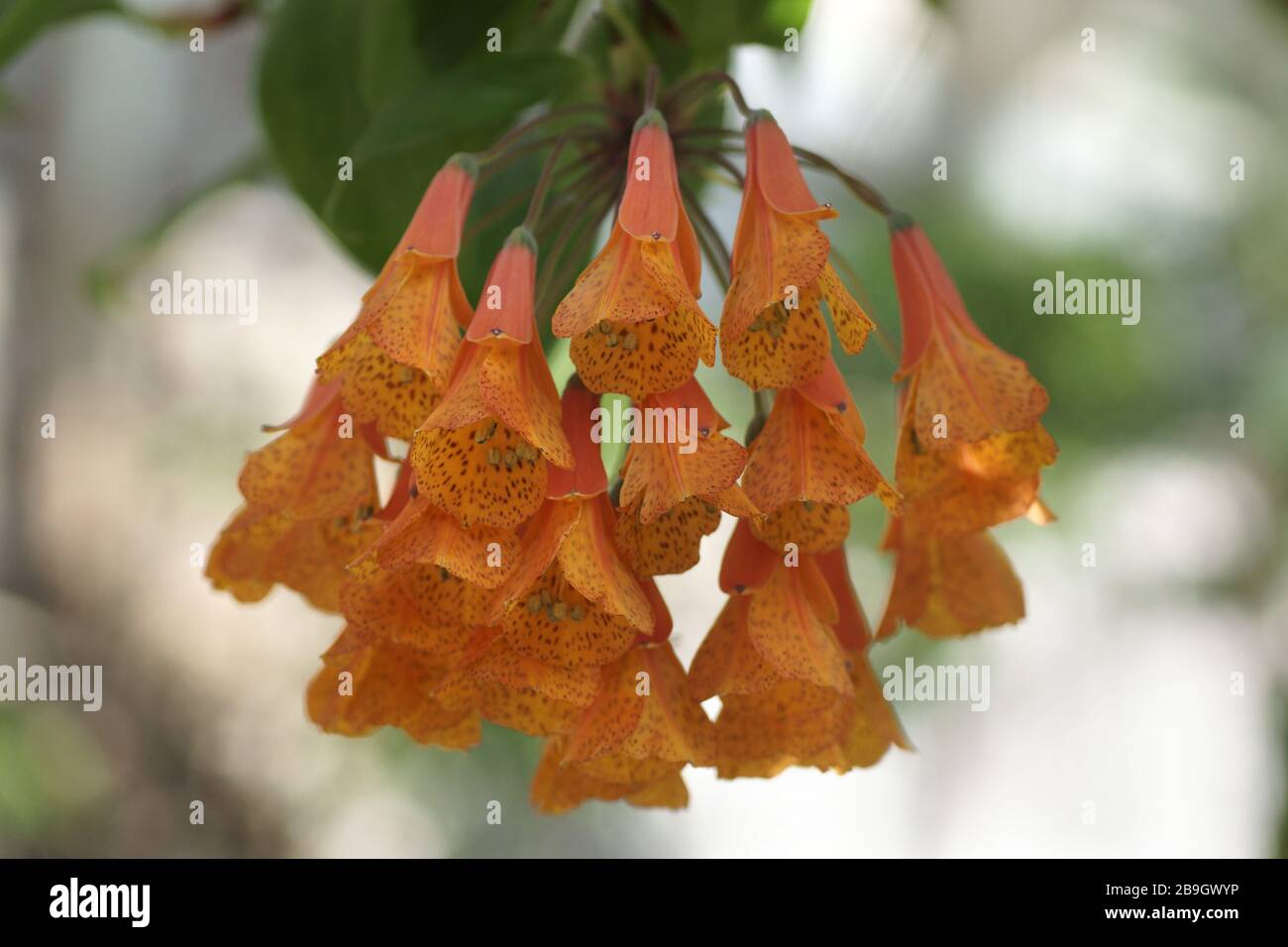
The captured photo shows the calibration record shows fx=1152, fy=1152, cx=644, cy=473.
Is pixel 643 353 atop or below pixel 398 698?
atop

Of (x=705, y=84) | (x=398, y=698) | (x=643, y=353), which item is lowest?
(x=398, y=698)

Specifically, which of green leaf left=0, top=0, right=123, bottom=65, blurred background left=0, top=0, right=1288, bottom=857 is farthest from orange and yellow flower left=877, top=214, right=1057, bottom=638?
blurred background left=0, top=0, right=1288, bottom=857

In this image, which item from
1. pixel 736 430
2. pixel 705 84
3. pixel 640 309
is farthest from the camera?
pixel 736 430

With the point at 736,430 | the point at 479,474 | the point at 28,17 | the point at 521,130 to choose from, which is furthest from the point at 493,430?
A: the point at 736,430

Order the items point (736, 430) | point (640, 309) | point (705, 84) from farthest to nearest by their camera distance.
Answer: point (736, 430) → point (705, 84) → point (640, 309)

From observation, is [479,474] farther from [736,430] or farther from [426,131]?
[736,430]

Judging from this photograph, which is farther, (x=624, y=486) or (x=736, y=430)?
(x=736, y=430)

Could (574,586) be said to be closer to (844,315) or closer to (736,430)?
(844,315)
